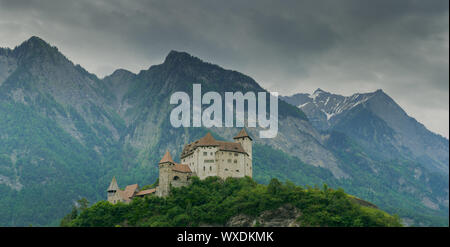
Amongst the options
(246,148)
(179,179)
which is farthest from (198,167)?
(246,148)

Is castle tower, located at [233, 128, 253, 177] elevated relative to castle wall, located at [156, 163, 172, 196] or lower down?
elevated

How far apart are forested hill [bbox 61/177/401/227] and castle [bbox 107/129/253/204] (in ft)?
10.0

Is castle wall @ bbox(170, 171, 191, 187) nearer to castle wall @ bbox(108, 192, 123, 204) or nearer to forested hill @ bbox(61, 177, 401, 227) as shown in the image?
forested hill @ bbox(61, 177, 401, 227)

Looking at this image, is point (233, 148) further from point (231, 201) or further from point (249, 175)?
point (231, 201)

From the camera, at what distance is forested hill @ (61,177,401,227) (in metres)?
101

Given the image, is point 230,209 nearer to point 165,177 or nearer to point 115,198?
point 165,177

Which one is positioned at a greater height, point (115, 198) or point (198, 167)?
point (198, 167)

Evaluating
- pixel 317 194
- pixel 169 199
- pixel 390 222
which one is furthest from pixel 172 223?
pixel 390 222

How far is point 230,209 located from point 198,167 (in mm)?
14329

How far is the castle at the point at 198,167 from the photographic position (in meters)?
110

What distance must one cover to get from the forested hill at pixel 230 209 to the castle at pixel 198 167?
120 inches

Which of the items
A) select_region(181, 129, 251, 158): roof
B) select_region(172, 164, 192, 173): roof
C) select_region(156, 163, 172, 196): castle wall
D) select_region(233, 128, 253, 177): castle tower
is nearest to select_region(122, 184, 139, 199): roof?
select_region(156, 163, 172, 196): castle wall

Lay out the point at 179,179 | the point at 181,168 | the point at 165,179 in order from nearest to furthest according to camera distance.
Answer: the point at 165,179
the point at 179,179
the point at 181,168

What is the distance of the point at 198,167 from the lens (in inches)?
4535
